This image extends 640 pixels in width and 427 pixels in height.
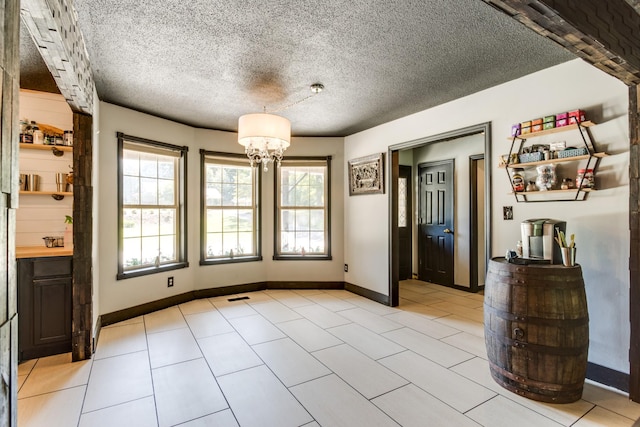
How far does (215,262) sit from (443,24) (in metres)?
4.02

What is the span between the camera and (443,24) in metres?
2.04

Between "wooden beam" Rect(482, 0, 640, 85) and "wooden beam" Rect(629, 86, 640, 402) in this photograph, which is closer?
"wooden beam" Rect(482, 0, 640, 85)

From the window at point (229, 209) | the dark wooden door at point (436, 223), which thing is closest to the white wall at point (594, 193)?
the dark wooden door at point (436, 223)

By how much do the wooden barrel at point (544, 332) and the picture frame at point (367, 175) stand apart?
2424mm

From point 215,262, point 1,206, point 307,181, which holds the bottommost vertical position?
point 215,262

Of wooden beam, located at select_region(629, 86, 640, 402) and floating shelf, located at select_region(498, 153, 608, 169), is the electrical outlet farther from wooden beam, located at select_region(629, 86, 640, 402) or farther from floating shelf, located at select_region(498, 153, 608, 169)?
wooden beam, located at select_region(629, 86, 640, 402)

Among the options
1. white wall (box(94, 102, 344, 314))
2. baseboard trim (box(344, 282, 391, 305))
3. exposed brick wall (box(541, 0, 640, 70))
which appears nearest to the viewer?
exposed brick wall (box(541, 0, 640, 70))

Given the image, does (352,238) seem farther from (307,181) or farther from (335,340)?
(335,340)

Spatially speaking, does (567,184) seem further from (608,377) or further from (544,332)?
(608,377)

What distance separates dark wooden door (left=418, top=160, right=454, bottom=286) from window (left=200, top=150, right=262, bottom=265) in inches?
119

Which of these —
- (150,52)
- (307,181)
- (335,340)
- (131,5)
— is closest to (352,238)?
(307,181)

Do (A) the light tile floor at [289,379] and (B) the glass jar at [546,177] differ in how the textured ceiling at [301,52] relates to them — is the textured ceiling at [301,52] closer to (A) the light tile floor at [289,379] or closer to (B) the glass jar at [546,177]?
(B) the glass jar at [546,177]

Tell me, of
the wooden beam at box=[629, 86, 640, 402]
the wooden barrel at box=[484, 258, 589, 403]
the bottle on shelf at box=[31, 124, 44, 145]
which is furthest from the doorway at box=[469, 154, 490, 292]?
the bottle on shelf at box=[31, 124, 44, 145]

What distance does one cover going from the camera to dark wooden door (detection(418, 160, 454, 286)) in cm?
536
